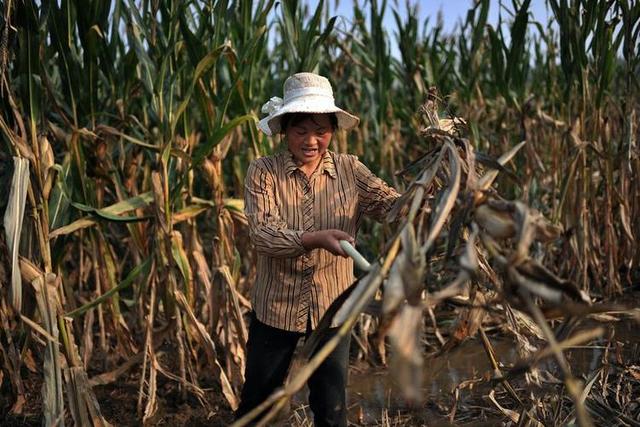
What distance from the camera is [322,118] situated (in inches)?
69.8

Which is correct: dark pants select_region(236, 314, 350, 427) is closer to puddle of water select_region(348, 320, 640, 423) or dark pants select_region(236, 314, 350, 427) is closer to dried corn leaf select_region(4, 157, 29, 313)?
puddle of water select_region(348, 320, 640, 423)

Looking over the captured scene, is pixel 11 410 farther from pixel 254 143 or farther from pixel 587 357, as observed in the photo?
pixel 587 357

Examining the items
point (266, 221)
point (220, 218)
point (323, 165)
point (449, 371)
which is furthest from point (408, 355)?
point (449, 371)

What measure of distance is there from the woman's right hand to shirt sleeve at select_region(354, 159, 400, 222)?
1.18ft

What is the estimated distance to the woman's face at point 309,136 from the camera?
1.77 m

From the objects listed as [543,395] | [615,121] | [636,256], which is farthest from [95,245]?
[615,121]

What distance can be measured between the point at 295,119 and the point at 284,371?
0.75 metres

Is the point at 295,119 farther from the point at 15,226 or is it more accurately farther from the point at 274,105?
the point at 15,226

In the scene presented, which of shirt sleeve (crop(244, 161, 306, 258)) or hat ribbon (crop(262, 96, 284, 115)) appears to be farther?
hat ribbon (crop(262, 96, 284, 115))

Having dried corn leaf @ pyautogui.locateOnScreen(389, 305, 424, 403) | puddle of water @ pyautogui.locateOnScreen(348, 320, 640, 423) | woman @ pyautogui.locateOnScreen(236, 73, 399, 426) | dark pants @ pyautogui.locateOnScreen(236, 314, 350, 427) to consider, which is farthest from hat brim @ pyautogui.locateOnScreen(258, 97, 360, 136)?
puddle of water @ pyautogui.locateOnScreen(348, 320, 640, 423)

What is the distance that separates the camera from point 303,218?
1815 millimetres

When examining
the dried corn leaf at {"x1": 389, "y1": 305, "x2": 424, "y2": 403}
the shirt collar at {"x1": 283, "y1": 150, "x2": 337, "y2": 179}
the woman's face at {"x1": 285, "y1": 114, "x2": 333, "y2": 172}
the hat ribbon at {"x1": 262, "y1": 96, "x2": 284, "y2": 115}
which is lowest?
the dried corn leaf at {"x1": 389, "y1": 305, "x2": 424, "y2": 403}

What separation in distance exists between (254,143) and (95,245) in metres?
0.84

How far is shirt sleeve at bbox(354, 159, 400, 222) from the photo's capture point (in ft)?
6.14
